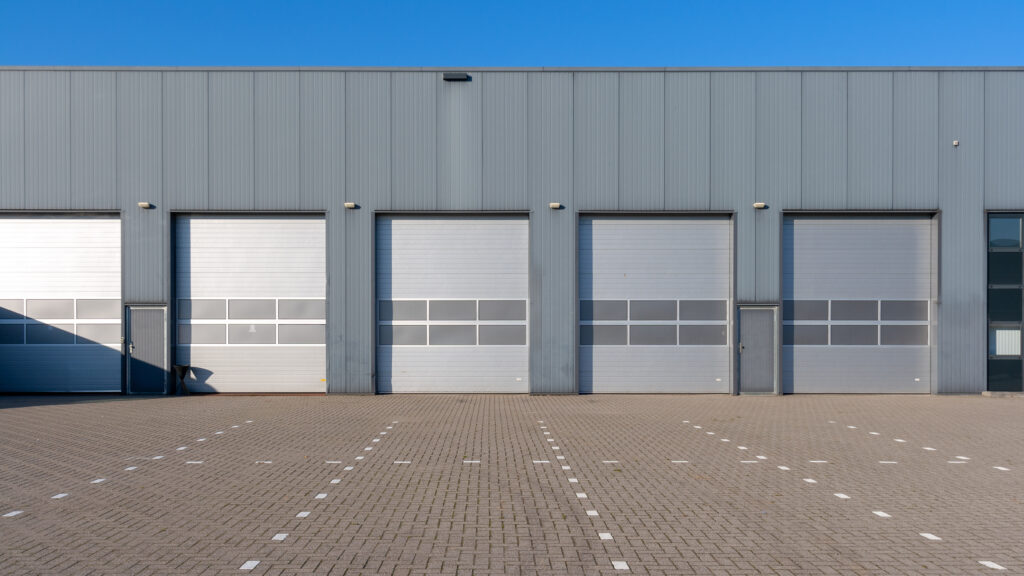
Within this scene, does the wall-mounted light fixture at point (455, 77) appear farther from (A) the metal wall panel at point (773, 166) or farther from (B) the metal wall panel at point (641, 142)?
(A) the metal wall panel at point (773, 166)

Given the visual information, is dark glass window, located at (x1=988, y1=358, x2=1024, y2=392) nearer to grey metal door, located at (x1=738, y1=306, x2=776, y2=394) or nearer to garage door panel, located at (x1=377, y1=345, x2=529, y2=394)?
grey metal door, located at (x1=738, y1=306, x2=776, y2=394)

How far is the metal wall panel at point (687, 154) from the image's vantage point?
59.3 ft

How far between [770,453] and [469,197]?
10.9 m

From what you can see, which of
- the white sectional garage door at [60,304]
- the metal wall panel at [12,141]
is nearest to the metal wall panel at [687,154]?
the white sectional garage door at [60,304]

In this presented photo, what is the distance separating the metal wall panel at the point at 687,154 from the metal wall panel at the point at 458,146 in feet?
17.6

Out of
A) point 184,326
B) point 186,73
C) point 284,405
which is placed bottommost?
point 284,405

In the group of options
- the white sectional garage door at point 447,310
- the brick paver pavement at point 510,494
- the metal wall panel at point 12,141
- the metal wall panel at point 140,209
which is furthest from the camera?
the white sectional garage door at point 447,310

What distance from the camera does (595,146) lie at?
714 inches

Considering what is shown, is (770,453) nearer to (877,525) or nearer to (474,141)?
(877,525)

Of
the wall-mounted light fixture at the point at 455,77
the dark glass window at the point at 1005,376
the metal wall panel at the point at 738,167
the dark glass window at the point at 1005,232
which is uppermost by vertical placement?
the wall-mounted light fixture at the point at 455,77

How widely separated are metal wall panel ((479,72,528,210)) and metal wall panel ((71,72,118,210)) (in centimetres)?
1046

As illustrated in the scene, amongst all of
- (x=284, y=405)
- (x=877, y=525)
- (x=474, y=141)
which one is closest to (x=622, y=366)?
(x=474, y=141)

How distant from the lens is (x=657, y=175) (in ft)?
59.3

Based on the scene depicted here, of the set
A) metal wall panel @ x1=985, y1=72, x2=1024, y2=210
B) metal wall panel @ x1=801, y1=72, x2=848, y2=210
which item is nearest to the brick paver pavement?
metal wall panel @ x1=801, y1=72, x2=848, y2=210
